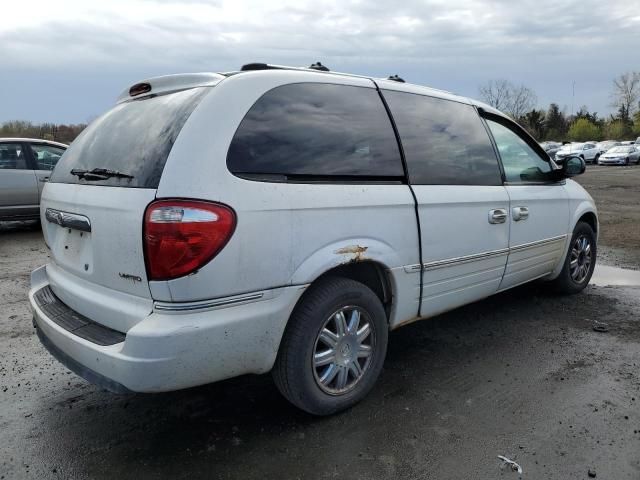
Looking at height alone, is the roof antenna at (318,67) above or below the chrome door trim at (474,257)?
above

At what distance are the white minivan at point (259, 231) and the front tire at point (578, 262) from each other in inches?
67.2

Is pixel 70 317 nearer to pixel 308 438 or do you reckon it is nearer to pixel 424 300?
pixel 308 438

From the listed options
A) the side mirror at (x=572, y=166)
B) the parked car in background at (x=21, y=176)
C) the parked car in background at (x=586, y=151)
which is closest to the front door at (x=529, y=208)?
the side mirror at (x=572, y=166)

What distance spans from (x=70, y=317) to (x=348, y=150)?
5.65 feet

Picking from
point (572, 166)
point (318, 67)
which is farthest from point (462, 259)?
point (572, 166)

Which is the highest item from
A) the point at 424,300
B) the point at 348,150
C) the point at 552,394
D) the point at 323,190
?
the point at 348,150

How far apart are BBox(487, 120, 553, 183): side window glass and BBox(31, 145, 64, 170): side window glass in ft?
25.6

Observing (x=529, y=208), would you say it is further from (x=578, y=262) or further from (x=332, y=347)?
(x=332, y=347)

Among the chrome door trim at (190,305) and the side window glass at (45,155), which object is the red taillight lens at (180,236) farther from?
the side window glass at (45,155)

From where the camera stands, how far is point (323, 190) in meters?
2.68

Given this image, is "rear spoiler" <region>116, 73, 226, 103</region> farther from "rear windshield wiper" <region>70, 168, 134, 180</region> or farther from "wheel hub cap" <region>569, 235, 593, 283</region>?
"wheel hub cap" <region>569, 235, 593, 283</region>

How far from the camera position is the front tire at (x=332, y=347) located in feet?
8.59

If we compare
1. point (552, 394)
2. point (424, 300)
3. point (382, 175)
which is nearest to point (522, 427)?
point (552, 394)

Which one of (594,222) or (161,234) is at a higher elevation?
(161,234)
